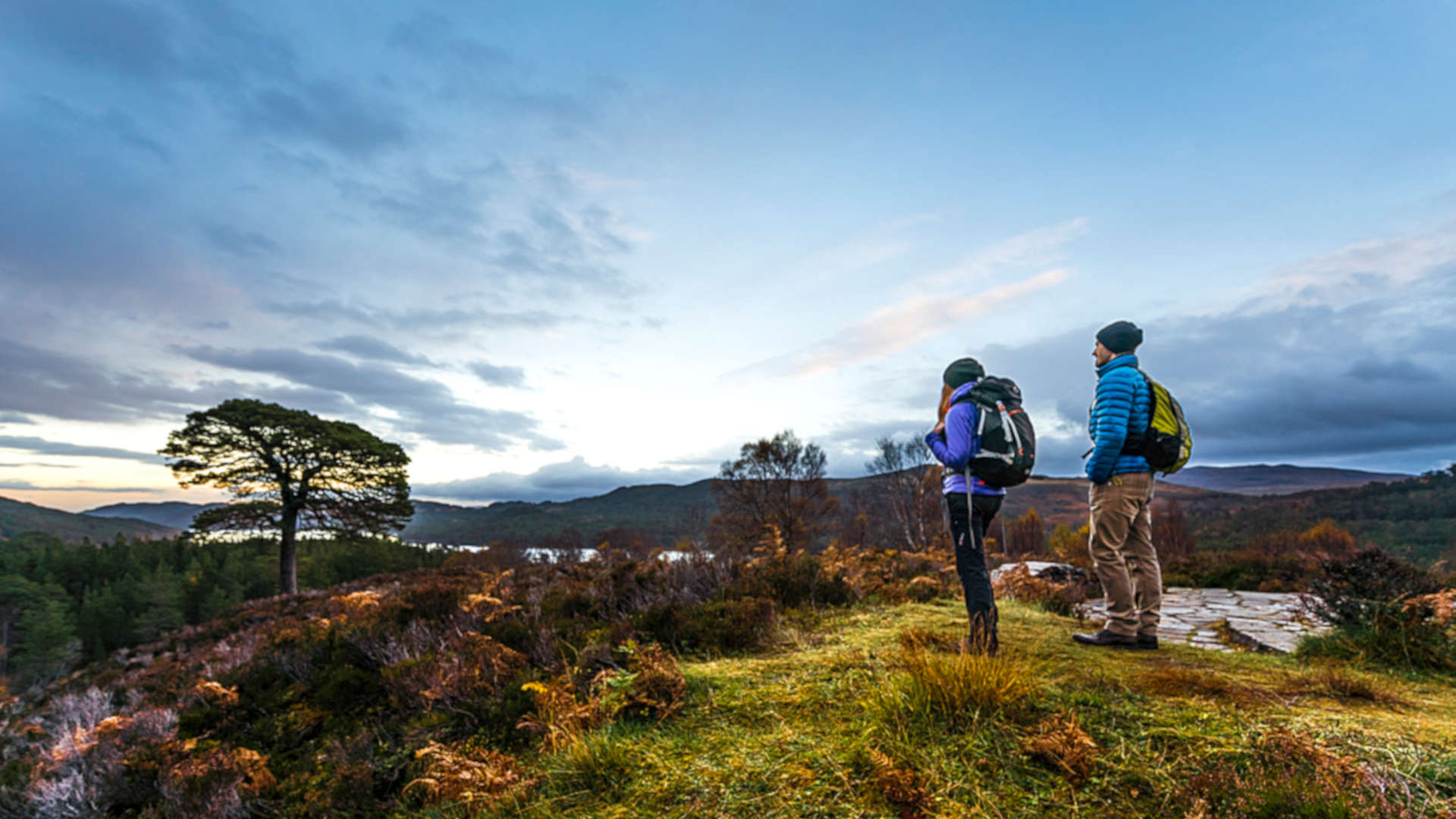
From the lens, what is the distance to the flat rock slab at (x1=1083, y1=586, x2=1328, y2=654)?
18.1ft

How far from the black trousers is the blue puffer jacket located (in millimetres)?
1068

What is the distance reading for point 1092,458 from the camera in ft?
14.6

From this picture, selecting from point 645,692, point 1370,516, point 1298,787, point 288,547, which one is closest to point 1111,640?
point 1298,787

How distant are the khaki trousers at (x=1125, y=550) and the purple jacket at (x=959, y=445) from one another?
1093 mm

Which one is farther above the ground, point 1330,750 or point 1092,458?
point 1092,458

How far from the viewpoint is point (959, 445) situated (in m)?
3.96

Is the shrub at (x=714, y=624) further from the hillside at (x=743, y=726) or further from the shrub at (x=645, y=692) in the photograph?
the shrub at (x=645, y=692)

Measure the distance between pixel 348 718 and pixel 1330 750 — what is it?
19.9ft

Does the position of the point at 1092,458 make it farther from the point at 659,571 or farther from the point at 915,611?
the point at 659,571

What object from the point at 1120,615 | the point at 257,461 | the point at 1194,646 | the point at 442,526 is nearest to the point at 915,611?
the point at 1120,615

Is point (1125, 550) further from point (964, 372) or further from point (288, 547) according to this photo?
point (288, 547)

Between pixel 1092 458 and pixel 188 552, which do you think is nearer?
pixel 1092 458

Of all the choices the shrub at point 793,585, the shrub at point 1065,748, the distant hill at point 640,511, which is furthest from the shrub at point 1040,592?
the distant hill at point 640,511

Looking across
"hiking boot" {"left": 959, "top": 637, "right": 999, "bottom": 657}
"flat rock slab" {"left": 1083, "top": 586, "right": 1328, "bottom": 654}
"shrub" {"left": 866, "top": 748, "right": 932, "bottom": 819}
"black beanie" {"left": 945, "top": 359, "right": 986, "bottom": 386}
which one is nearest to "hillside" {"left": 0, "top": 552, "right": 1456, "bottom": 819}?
"shrub" {"left": 866, "top": 748, "right": 932, "bottom": 819}
